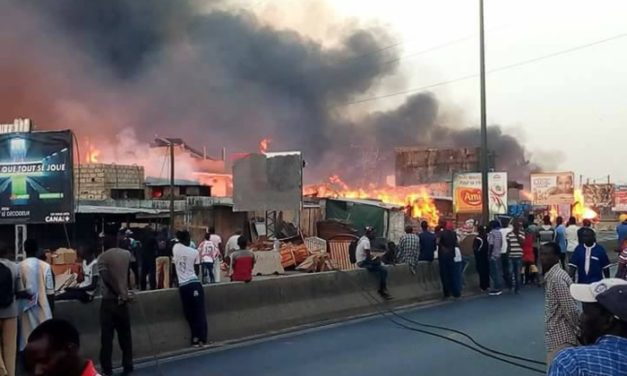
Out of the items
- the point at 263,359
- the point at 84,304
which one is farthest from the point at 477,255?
the point at 84,304

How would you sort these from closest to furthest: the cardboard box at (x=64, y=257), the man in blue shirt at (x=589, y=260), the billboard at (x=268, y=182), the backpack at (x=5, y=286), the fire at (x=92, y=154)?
Answer: the backpack at (x=5, y=286), the man in blue shirt at (x=589, y=260), the cardboard box at (x=64, y=257), the billboard at (x=268, y=182), the fire at (x=92, y=154)

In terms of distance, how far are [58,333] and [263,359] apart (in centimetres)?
658

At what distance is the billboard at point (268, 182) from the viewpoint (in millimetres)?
20234

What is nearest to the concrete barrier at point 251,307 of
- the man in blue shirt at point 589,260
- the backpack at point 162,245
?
the man in blue shirt at point 589,260

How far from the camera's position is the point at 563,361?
8.07ft

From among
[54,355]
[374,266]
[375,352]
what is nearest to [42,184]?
[375,352]

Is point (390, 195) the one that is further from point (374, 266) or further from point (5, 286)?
point (5, 286)

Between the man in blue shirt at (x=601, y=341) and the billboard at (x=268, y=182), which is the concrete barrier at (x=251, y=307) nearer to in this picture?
the billboard at (x=268, y=182)

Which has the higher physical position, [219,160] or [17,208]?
[219,160]

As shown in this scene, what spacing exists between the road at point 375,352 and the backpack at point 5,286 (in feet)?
5.93

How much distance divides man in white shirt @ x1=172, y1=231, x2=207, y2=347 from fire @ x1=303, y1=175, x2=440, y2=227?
26.3 metres

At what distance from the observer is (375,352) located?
9.30 metres

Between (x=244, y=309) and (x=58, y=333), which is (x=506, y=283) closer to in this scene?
(x=244, y=309)

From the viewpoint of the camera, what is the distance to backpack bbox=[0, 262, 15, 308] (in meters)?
7.26
